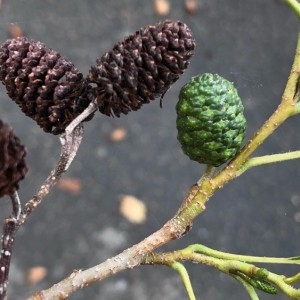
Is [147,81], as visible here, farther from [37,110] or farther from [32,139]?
[32,139]

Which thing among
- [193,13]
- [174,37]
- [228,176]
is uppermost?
[193,13]

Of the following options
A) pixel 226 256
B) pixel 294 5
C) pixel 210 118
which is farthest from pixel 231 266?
pixel 294 5

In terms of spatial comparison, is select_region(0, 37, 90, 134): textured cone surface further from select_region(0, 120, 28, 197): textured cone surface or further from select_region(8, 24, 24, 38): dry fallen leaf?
select_region(8, 24, 24, 38): dry fallen leaf

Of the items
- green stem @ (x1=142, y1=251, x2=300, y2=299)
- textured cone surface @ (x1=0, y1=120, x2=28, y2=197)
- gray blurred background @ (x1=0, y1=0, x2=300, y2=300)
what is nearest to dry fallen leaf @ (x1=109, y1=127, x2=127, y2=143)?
gray blurred background @ (x1=0, y1=0, x2=300, y2=300)

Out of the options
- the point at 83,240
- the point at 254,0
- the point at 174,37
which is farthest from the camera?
the point at 254,0

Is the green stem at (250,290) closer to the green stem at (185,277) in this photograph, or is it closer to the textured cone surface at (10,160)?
the green stem at (185,277)

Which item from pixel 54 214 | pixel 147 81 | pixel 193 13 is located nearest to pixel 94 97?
pixel 147 81
